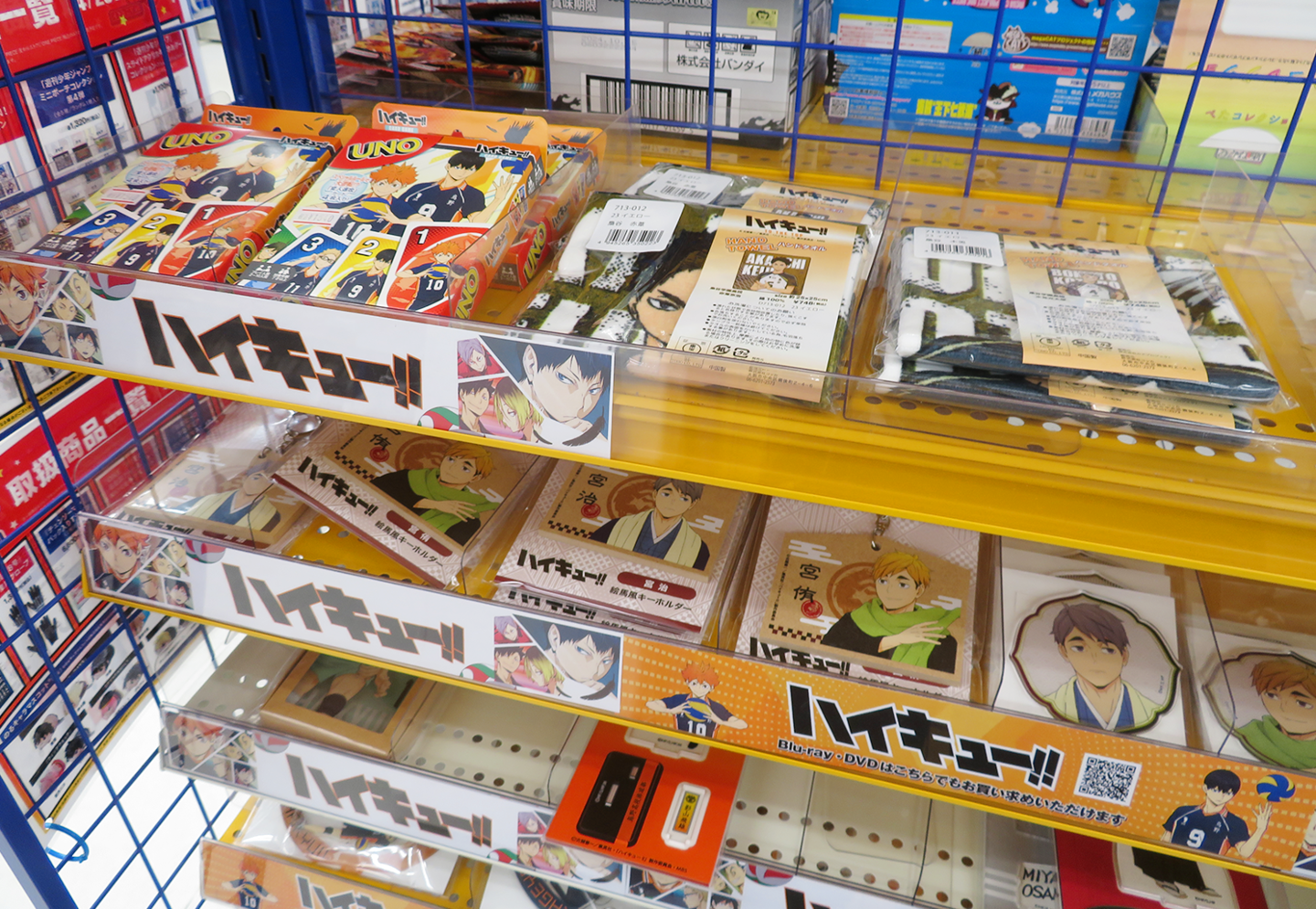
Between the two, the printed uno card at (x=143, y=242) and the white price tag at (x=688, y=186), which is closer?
the printed uno card at (x=143, y=242)

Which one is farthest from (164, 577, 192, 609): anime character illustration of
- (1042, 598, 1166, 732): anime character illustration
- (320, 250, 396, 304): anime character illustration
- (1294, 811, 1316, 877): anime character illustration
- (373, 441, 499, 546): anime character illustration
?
(1294, 811, 1316, 877): anime character illustration

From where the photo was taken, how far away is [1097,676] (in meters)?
1.04

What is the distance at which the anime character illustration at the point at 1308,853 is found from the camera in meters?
0.96

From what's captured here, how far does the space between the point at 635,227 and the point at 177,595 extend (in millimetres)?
853

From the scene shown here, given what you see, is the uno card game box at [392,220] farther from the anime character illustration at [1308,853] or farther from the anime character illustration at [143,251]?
the anime character illustration at [1308,853]

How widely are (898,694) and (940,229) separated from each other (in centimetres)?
57

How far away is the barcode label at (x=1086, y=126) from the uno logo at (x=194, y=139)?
1.13m

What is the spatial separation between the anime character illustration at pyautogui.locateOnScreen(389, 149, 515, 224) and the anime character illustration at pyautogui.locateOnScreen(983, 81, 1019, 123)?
0.68m

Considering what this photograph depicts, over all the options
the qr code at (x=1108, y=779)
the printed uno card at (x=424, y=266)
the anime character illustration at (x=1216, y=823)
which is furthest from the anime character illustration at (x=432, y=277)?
the anime character illustration at (x=1216, y=823)

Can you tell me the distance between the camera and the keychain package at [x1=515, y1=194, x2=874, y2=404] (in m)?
0.91

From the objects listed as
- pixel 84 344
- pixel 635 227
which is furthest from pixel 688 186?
pixel 84 344

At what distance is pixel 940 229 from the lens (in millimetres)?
1117

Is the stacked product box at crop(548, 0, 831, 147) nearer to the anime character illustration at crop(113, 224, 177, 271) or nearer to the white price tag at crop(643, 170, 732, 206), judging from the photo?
the white price tag at crop(643, 170, 732, 206)

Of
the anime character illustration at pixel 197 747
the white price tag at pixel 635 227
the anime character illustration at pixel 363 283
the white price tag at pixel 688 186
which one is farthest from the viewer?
the anime character illustration at pixel 197 747
